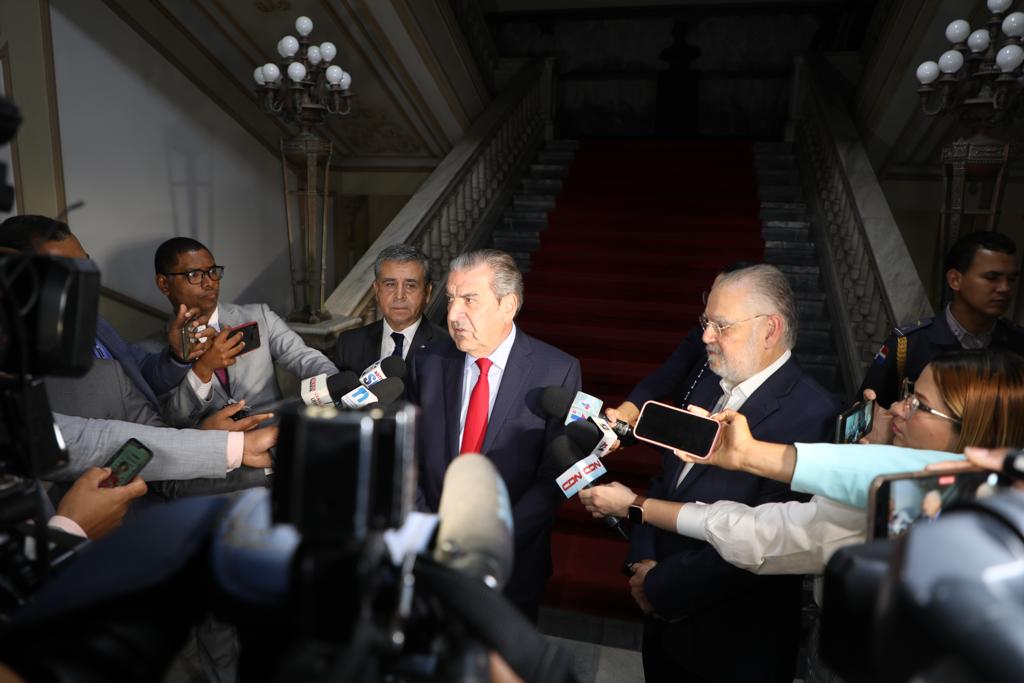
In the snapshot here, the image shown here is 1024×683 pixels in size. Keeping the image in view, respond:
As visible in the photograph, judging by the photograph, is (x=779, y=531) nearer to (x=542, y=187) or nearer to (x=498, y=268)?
(x=498, y=268)

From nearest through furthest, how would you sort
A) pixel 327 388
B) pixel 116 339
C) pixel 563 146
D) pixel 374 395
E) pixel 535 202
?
1. pixel 374 395
2. pixel 327 388
3. pixel 116 339
4. pixel 535 202
5. pixel 563 146

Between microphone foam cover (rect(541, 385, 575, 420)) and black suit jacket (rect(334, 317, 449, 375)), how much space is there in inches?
50.6

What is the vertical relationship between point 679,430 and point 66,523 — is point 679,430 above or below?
above

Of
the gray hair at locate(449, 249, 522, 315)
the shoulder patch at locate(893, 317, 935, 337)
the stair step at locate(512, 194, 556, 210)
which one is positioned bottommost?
the shoulder patch at locate(893, 317, 935, 337)

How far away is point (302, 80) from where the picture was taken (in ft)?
16.1

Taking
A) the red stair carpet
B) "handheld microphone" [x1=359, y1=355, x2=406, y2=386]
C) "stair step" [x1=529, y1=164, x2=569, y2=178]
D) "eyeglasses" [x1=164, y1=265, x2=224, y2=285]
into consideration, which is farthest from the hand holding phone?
"stair step" [x1=529, y1=164, x2=569, y2=178]

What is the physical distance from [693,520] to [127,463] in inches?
58.9

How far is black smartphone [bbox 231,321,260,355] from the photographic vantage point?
2.57 metres

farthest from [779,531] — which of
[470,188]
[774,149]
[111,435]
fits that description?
[774,149]

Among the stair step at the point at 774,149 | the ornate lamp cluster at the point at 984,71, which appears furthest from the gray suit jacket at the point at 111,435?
the stair step at the point at 774,149

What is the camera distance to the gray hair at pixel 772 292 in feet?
6.50

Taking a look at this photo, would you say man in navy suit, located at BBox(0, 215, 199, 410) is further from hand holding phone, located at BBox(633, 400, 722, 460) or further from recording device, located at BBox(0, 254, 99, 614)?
hand holding phone, located at BBox(633, 400, 722, 460)

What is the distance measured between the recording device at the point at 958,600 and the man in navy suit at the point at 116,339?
2.12 meters

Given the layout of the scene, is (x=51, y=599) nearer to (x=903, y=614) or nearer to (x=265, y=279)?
(x=903, y=614)
